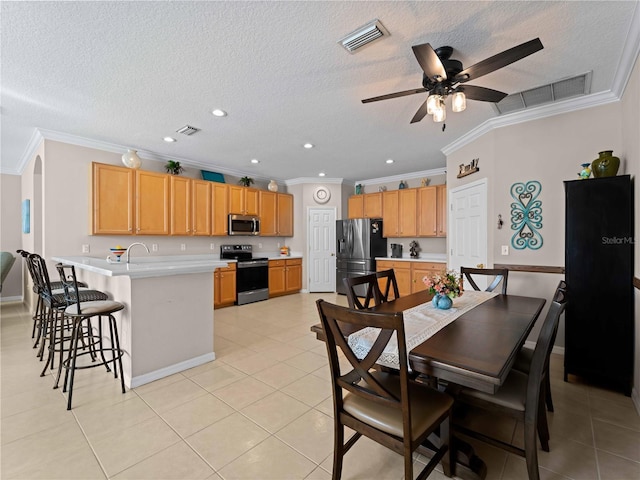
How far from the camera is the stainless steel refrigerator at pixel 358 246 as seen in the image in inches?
245

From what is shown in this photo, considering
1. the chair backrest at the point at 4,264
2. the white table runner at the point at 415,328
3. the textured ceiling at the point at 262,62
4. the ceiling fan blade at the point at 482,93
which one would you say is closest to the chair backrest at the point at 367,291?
the white table runner at the point at 415,328

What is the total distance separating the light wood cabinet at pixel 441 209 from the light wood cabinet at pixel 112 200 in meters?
5.16

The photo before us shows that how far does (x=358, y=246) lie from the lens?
20.7ft

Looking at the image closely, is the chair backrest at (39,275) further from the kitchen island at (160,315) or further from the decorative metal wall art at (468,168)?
the decorative metal wall art at (468,168)

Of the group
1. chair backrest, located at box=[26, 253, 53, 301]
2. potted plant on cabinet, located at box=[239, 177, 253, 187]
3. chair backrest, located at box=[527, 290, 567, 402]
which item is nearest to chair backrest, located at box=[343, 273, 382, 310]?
chair backrest, located at box=[527, 290, 567, 402]

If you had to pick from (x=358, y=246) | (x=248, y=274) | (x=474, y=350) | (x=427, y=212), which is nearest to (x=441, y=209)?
(x=427, y=212)

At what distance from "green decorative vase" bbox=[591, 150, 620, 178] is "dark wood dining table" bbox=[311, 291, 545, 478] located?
1.41 meters

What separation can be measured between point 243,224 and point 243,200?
0.48 meters

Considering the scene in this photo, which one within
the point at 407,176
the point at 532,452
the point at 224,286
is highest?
A: the point at 407,176

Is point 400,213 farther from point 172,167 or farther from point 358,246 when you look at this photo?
point 172,167

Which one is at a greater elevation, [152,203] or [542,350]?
[152,203]

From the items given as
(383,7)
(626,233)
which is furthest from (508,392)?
(383,7)

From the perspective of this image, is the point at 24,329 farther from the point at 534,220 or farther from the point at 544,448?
the point at 534,220

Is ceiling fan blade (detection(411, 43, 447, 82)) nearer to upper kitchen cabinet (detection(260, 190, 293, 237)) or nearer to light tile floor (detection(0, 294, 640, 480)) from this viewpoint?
light tile floor (detection(0, 294, 640, 480))
